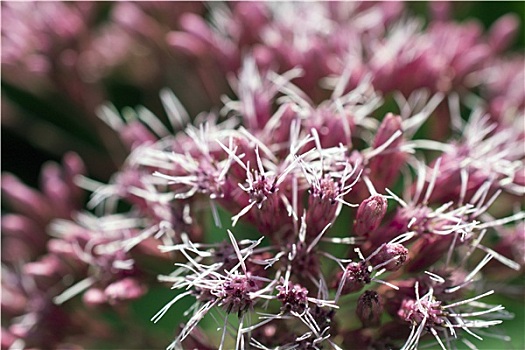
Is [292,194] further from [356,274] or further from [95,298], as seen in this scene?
[95,298]

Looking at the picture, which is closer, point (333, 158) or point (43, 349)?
point (333, 158)

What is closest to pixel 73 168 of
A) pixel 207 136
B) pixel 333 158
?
pixel 207 136

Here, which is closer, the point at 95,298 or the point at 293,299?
the point at 293,299

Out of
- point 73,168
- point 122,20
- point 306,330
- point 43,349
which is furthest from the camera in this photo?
point 122,20

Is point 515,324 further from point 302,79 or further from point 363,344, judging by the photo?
point 302,79

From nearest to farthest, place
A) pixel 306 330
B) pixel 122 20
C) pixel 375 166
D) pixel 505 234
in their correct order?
pixel 306 330 < pixel 375 166 < pixel 505 234 < pixel 122 20

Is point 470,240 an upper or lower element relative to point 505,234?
upper

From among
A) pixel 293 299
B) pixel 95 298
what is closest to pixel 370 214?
pixel 293 299
